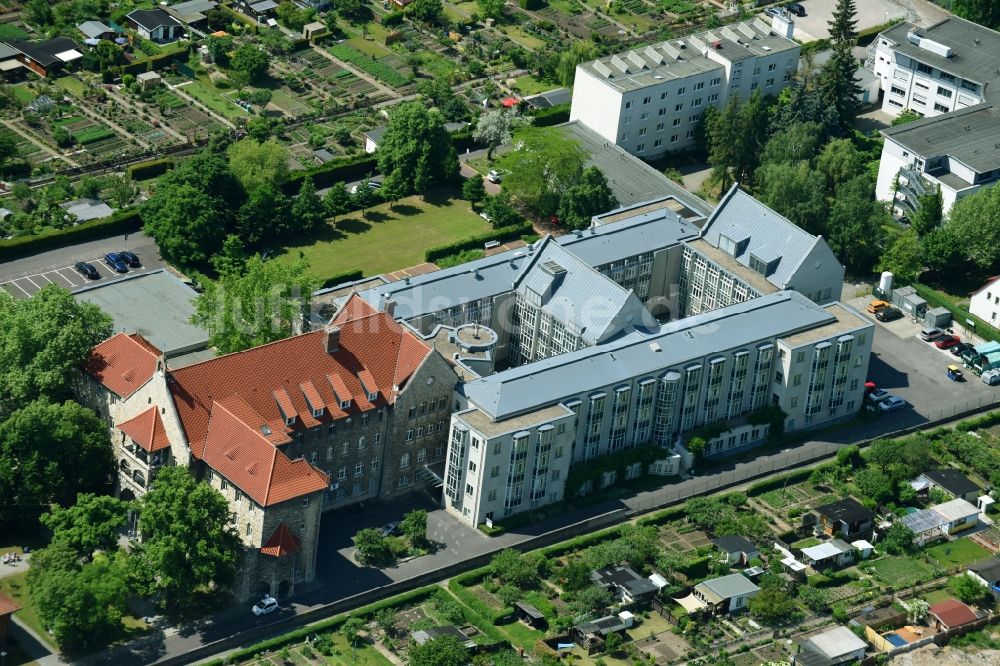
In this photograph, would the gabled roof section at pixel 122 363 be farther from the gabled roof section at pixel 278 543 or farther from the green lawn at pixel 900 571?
the green lawn at pixel 900 571

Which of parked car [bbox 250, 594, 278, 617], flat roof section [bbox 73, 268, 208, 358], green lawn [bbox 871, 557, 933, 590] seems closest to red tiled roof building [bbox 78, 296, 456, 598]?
parked car [bbox 250, 594, 278, 617]

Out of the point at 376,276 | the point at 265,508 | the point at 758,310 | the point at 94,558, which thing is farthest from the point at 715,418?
the point at 94,558

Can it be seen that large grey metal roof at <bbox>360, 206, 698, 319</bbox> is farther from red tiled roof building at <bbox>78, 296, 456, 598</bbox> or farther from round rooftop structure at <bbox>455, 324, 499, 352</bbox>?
red tiled roof building at <bbox>78, 296, 456, 598</bbox>

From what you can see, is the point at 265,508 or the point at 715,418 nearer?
the point at 265,508

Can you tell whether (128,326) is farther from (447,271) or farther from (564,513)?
(564,513)

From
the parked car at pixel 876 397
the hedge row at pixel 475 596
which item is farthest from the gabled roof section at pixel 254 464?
the parked car at pixel 876 397
